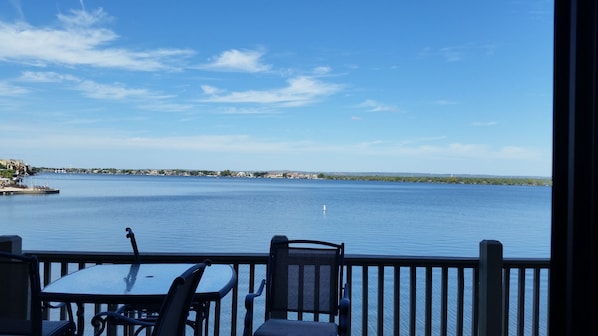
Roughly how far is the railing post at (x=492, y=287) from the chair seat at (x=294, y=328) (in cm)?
100

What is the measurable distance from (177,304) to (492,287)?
2.17 m

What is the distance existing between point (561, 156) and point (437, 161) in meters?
46.9

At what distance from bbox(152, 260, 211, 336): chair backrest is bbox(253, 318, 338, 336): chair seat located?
0.97m

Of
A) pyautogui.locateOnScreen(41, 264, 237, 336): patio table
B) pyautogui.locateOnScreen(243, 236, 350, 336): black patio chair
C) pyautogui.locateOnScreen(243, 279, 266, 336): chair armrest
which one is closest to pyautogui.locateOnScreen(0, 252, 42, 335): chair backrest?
pyautogui.locateOnScreen(41, 264, 237, 336): patio table

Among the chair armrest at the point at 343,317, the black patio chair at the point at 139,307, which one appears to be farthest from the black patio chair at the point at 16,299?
the chair armrest at the point at 343,317

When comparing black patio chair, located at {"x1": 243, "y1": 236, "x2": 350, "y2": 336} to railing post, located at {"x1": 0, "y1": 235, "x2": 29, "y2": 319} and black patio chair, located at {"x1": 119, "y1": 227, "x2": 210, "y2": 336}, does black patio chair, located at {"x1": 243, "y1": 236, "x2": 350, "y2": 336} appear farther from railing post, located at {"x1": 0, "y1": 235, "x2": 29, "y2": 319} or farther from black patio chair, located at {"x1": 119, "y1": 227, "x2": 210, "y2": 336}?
railing post, located at {"x1": 0, "y1": 235, "x2": 29, "y2": 319}

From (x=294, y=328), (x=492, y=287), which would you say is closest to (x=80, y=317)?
(x=294, y=328)

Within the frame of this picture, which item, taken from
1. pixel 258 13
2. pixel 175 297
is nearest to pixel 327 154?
pixel 258 13

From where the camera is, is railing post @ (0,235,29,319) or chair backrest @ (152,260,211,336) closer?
chair backrest @ (152,260,211,336)

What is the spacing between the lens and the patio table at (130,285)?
2.31 meters

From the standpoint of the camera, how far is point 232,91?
34.3 m

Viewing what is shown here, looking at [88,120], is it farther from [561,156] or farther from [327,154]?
[561,156]

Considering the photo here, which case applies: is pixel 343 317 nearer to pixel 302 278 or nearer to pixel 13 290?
pixel 302 278

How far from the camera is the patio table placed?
7.58 feet
